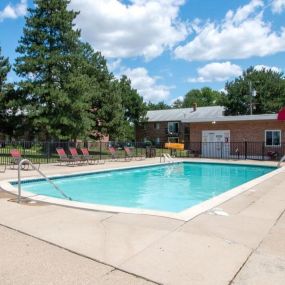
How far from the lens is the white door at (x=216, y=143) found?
26.8 m

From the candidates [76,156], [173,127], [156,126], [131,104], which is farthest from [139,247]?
[156,126]

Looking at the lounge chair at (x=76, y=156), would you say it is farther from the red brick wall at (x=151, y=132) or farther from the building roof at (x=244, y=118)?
the red brick wall at (x=151, y=132)

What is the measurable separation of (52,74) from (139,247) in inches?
883

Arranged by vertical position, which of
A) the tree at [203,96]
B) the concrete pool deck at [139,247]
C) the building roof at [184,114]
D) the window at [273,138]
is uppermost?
the tree at [203,96]

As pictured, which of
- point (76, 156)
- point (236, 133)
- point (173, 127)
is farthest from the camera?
point (173, 127)

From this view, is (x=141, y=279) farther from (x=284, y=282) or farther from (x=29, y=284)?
(x=284, y=282)

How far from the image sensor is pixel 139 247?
15.6 ft

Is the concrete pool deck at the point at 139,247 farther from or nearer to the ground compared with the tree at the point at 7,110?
nearer to the ground

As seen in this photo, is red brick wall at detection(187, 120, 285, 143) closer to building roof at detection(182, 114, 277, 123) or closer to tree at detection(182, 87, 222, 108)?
building roof at detection(182, 114, 277, 123)

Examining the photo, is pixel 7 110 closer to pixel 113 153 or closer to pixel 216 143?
pixel 113 153

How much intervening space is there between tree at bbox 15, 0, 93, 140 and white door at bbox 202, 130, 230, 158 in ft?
29.8

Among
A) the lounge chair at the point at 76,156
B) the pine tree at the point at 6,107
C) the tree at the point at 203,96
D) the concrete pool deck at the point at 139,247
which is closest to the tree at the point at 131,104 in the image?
the pine tree at the point at 6,107

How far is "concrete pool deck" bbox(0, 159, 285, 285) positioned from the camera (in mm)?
3836

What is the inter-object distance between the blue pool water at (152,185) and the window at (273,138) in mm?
5216
